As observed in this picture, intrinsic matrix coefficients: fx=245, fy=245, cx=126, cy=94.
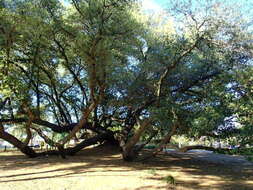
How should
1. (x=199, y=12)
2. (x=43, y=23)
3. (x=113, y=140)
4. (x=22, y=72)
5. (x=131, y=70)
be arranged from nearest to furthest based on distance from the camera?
(x=199, y=12)
(x=43, y=23)
(x=131, y=70)
(x=22, y=72)
(x=113, y=140)

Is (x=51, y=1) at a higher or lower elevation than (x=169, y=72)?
higher

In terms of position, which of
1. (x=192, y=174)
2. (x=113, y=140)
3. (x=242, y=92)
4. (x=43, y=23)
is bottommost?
(x=192, y=174)

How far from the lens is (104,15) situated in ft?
23.6

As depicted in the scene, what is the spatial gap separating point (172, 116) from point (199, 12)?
3.07 m

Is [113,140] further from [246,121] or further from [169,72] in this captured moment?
[246,121]

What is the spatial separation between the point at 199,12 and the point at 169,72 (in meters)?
2.07

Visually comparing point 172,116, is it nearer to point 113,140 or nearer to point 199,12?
point 199,12

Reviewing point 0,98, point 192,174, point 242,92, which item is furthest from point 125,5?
point 0,98

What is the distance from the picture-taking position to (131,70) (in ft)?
30.4

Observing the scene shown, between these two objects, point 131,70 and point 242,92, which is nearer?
point 242,92

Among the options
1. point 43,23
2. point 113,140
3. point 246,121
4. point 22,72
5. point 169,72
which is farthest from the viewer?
point 113,140

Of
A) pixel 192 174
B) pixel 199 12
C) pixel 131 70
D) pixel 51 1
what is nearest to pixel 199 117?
pixel 192 174

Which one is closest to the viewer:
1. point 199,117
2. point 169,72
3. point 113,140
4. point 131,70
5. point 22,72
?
point 199,117

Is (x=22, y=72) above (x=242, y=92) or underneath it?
above
